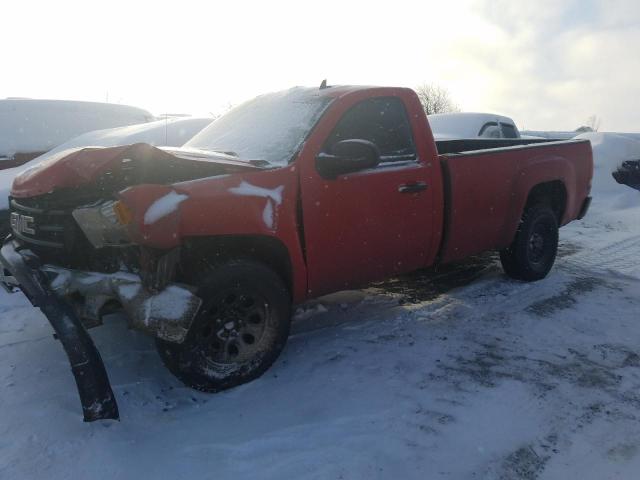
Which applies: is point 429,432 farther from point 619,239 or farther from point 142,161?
point 619,239

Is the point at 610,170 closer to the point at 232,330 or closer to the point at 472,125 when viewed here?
the point at 472,125

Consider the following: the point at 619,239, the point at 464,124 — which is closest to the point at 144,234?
the point at 619,239

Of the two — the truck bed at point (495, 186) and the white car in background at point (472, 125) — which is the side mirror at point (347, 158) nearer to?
the truck bed at point (495, 186)

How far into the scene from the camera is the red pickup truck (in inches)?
113

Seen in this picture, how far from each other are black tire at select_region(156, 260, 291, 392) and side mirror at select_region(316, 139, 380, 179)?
2.52ft

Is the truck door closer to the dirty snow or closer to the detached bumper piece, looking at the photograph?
the dirty snow

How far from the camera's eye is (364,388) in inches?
129

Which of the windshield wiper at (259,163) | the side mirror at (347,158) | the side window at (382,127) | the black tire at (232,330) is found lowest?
the black tire at (232,330)

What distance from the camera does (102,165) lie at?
2965mm

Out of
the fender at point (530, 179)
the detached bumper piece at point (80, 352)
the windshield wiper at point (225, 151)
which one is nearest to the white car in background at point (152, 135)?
the windshield wiper at point (225, 151)

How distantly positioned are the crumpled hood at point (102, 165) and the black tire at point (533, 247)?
3077mm

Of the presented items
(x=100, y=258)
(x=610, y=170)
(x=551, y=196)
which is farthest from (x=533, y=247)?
(x=610, y=170)

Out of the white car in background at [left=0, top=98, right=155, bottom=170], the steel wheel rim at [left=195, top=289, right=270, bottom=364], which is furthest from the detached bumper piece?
the white car in background at [left=0, top=98, right=155, bottom=170]

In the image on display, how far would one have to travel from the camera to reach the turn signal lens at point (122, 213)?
2.78 metres
